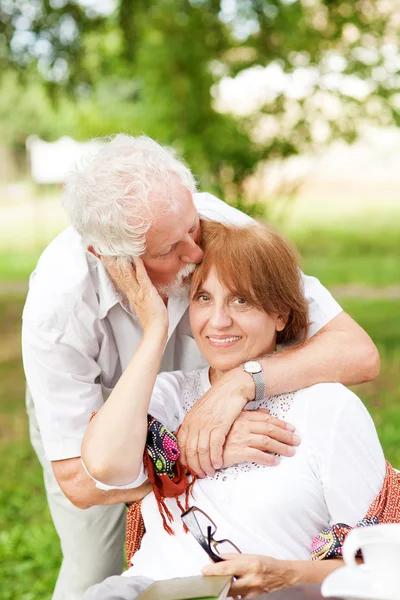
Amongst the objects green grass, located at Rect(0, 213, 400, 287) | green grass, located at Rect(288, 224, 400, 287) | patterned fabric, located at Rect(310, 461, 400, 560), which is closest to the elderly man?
patterned fabric, located at Rect(310, 461, 400, 560)

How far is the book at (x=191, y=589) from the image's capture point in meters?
1.72

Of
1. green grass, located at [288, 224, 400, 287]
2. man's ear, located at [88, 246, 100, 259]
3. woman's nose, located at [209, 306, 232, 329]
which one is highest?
man's ear, located at [88, 246, 100, 259]

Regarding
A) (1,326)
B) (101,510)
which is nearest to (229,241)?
(101,510)

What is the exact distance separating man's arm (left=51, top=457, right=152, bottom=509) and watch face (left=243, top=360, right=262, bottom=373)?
0.42m

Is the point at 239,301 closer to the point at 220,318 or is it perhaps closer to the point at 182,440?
the point at 220,318

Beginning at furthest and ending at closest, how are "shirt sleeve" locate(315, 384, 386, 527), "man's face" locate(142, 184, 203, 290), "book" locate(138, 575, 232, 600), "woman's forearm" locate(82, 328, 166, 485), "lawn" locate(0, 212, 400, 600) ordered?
1. "lawn" locate(0, 212, 400, 600)
2. "man's face" locate(142, 184, 203, 290)
3. "woman's forearm" locate(82, 328, 166, 485)
4. "shirt sleeve" locate(315, 384, 386, 527)
5. "book" locate(138, 575, 232, 600)

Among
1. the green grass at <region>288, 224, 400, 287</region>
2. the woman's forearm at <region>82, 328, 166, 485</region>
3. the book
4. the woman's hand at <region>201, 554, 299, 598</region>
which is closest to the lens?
the book

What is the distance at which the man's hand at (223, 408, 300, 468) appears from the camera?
2188 mm

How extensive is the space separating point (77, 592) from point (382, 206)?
24496mm

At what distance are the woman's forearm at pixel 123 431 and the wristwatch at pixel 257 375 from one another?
0.88 ft

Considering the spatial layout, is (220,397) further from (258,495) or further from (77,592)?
(77,592)

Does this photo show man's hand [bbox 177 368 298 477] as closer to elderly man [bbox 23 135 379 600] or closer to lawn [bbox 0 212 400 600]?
elderly man [bbox 23 135 379 600]

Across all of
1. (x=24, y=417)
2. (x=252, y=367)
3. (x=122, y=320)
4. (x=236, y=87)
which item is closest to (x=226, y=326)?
(x=252, y=367)

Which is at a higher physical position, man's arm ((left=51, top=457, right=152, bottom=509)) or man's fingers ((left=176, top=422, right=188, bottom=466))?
man's fingers ((left=176, top=422, right=188, bottom=466))
